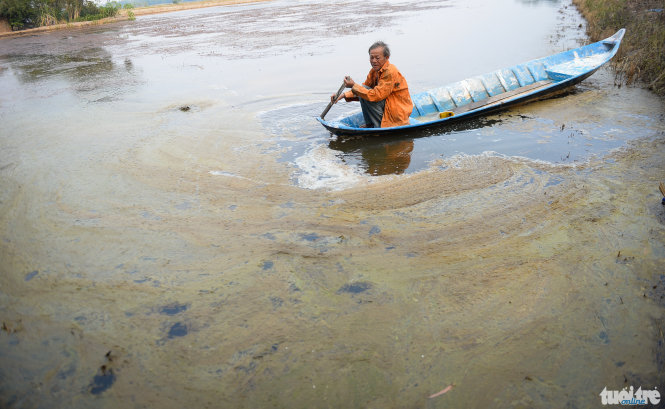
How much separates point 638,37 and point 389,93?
7.58m

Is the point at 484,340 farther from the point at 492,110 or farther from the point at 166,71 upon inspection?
the point at 166,71

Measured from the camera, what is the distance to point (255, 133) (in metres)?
6.83

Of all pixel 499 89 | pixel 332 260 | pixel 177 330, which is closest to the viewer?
pixel 177 330

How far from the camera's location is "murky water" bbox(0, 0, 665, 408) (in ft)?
8.45

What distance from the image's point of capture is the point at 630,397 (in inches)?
91.9

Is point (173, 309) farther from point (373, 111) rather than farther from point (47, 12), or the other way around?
point (47, 12)

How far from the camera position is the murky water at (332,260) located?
2.57 metres

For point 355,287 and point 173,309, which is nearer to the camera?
point 173,309

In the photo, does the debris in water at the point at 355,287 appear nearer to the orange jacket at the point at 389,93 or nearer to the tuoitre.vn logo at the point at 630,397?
the tuoitre.vn logo at the point at 630,397

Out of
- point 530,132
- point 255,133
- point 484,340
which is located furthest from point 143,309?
point 530,132

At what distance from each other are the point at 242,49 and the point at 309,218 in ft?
41.0

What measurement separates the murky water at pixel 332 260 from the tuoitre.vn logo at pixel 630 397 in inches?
1.8

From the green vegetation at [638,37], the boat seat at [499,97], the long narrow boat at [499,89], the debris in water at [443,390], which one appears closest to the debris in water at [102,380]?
the debris in water at [443,390]

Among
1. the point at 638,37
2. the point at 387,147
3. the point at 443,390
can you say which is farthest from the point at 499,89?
the point at 443,390
